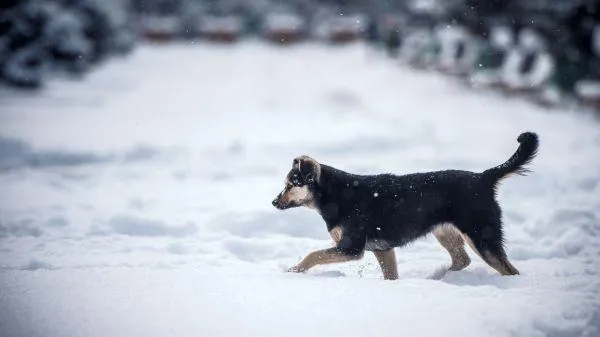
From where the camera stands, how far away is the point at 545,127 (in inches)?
571

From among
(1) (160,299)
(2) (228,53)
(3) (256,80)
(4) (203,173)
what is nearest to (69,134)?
(4) (203,173)

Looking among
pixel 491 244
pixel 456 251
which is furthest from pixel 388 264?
pixel 491 244

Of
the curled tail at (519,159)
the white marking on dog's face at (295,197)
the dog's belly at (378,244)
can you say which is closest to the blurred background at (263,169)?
the dog's belly at (378,244)

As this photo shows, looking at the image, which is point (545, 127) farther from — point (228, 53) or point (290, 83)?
point (228, 53)

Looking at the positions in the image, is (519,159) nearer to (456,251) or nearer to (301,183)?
(456,251)

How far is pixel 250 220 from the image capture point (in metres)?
7.38

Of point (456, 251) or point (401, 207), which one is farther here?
point (456, 251)

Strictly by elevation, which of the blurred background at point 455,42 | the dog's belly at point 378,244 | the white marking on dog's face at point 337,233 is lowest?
the dog's belly at point 378,244

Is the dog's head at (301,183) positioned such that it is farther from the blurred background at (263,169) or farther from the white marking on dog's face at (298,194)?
the blurred background at (263,169)

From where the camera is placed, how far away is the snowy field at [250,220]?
4.15m

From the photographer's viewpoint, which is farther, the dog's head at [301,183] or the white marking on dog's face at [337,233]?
the dog's head at [301,183]

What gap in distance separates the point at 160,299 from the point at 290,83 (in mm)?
19731

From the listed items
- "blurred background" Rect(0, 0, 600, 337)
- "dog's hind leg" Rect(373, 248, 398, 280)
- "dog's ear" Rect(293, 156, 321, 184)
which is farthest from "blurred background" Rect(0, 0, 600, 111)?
"dog's ear" Rect(293, 156, 321, 184)

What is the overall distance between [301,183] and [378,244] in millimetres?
829
